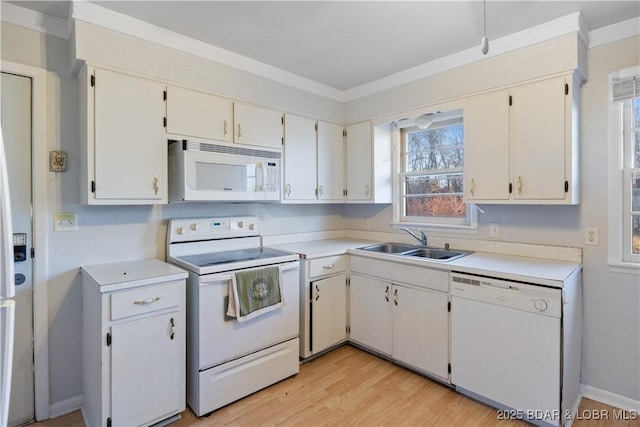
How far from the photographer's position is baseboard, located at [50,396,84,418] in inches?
82.6

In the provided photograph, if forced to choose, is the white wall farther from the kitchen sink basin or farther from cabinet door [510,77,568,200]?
the kitchen sink basin

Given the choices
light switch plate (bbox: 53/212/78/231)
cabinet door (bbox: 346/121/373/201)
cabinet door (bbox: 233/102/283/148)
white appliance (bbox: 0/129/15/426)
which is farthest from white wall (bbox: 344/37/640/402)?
light switch plate (bbox: 53/212/78/231)

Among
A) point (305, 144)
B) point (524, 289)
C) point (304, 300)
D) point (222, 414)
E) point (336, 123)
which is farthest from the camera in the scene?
point (336, 123)

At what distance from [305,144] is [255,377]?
1.97m

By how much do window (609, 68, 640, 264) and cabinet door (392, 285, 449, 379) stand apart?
3.72 feet

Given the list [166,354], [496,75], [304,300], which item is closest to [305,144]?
[304,300]

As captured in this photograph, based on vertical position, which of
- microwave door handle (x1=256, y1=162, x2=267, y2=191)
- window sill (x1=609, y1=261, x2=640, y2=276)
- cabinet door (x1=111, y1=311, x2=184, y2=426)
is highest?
microwave door handle (x1=256, y1=162, x2=267, y2=191)

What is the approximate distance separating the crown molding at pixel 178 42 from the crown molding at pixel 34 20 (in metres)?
0.25

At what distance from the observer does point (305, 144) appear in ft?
10.2

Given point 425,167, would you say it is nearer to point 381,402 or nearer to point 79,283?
point 381,402

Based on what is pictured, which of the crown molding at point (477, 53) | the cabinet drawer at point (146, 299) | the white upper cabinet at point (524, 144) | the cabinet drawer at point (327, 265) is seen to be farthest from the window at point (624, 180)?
the cabinet drawer at point (146, 299)

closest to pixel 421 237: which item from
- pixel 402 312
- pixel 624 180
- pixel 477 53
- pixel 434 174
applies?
pixel 434 174

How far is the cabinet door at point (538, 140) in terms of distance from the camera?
2.12 metres

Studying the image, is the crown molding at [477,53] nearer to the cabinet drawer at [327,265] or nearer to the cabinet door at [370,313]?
the cabinet drawer at [327,265]
